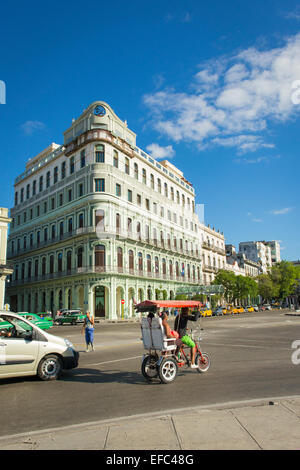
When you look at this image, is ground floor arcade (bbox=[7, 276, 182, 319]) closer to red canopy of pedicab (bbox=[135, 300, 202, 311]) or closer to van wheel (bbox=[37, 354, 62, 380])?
van wheel (bbox=[37, 354, 62, 380])

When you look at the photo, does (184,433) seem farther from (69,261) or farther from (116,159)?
(116,159)

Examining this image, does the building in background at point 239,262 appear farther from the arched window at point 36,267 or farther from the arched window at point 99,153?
the arched window at point 99,153

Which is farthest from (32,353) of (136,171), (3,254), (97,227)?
(136,171)

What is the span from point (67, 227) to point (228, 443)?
45.2 metres

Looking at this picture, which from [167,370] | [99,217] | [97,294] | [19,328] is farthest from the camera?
[99,217]

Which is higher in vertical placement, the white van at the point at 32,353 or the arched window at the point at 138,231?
the arched window at the point at 138,231

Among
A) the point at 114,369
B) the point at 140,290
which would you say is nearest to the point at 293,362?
the point at 114,369

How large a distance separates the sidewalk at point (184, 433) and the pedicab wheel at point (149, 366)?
8.28 feet

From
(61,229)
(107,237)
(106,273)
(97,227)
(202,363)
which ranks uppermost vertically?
(61,229)

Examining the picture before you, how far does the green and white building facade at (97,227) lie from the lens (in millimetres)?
43062

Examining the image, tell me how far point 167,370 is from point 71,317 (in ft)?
102

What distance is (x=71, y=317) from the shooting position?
122 feet

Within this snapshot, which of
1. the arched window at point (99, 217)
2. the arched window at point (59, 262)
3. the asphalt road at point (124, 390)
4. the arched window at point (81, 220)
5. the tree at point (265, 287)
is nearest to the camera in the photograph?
the asphalt road at point (124, 390)

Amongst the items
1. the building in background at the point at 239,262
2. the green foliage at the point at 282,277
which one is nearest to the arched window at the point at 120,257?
the green foliage at the point at 282,277
